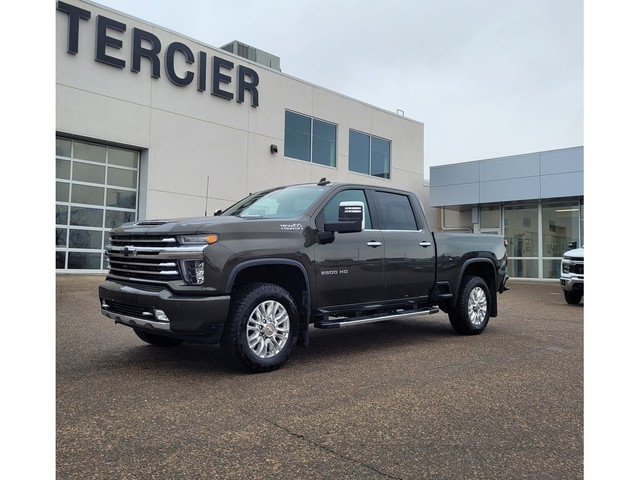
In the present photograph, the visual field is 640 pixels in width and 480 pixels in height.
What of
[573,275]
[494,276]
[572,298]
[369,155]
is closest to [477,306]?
[494,276]

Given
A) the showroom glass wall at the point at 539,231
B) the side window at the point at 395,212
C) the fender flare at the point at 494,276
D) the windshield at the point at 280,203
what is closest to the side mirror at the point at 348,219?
the windshield at the point at 280,203

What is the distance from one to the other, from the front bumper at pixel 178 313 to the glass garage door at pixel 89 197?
10125 millimetres

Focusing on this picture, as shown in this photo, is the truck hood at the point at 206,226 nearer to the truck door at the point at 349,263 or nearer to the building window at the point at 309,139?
the truck door at the point at 349,263

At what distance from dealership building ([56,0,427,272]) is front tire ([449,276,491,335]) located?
6.01 metres

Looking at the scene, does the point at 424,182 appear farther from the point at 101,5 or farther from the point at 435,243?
the point at 435,243

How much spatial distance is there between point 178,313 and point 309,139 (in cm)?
1538

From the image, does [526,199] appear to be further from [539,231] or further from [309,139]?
[309,139]

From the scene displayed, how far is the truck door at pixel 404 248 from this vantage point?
253 inches

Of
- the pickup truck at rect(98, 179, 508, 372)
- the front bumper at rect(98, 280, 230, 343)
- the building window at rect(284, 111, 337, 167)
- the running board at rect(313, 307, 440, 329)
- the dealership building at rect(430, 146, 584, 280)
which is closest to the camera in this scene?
the front bumper at rect(98, 280, 230, 343)

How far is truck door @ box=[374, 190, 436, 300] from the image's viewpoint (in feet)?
21.1

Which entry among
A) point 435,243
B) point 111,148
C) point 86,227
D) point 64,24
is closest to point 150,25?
point 64,24

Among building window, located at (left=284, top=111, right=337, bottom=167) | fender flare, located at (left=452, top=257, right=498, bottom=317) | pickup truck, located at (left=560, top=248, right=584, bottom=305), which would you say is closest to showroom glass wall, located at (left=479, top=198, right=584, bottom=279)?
building window, located at (left=284, top=111, right=337, bottom=167)

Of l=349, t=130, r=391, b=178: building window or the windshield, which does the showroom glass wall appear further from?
the windshield

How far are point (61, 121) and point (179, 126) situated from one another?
328 centimetres
